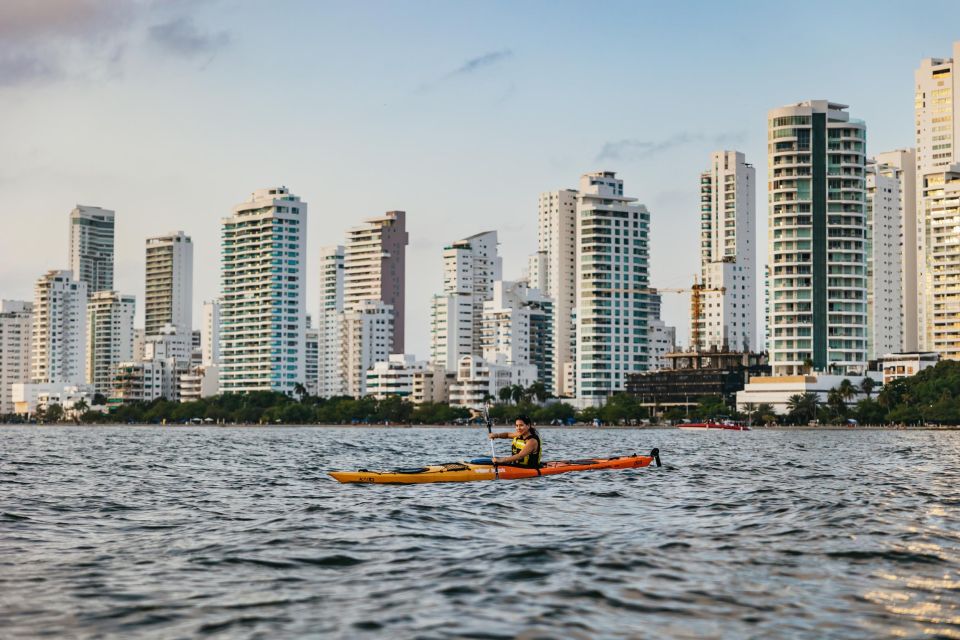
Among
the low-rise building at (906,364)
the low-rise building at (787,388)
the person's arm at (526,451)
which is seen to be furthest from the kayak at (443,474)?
the low-rise building at (906,364)

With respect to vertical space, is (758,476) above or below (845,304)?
below

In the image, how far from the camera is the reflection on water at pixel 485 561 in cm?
1806

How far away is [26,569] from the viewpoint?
909 inches

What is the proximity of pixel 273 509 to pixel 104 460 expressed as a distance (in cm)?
3893

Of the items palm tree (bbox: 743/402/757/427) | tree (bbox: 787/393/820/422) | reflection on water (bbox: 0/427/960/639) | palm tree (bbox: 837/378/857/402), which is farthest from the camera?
palm tree (bbox: 743/402/757/427)

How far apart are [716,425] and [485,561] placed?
16391 centimetres

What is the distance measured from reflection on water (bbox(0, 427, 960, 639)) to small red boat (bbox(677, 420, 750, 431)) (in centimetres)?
13455

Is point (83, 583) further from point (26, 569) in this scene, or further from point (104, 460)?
point (104, 460)

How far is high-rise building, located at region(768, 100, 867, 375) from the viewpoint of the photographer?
195m

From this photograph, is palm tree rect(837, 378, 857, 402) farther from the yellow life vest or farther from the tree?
the yellow life vest

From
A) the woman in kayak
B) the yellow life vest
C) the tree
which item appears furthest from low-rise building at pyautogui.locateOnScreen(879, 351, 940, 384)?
the woman in kayak

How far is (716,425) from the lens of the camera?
184m

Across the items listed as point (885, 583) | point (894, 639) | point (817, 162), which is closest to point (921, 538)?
point (885, 583)

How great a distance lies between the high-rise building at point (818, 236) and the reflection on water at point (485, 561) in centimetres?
15830
